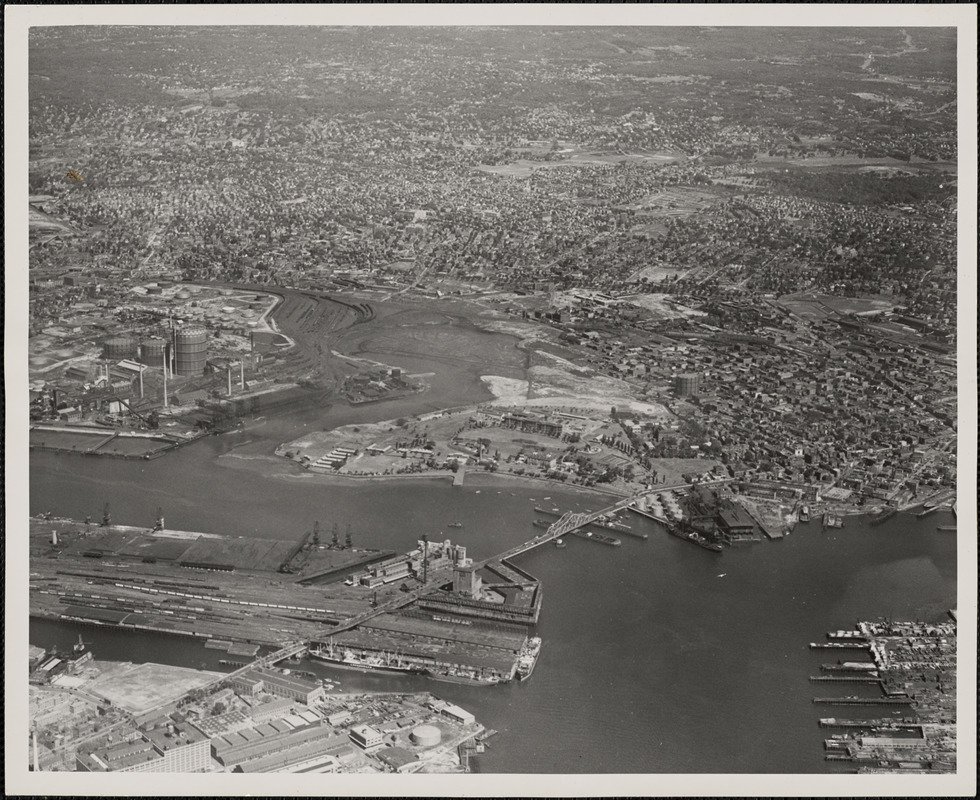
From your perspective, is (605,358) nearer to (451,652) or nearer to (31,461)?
(451,652)

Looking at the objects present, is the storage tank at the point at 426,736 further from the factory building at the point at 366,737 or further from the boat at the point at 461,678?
the boat at the point at 461,678

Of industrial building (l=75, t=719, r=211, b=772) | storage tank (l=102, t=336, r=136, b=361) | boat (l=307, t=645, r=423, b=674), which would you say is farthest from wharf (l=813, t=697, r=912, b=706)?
storage tank (l=102, t=336, r=136, b=361)

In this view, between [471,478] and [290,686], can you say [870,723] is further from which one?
[290,686]

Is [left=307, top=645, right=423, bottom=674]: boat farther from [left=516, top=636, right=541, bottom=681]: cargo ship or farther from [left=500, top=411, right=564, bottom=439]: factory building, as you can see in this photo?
[left=500, top=411, right=564, bottom=439]: factory building

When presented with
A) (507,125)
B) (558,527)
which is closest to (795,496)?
(558,527)

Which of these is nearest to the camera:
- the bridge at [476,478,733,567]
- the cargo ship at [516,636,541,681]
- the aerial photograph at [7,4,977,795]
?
the aerial photograph at [7,4,977,795]

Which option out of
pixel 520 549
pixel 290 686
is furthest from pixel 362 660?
pixel 520 549

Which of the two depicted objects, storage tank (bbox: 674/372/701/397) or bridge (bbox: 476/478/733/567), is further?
storage tank (bbox: 674/372/701/397)
